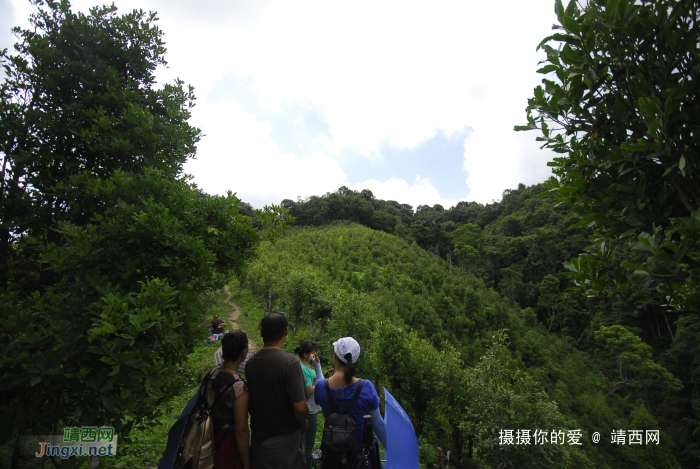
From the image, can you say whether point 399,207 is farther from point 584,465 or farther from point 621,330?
point 584,465

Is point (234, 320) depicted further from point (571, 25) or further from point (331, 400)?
point (571, 25)

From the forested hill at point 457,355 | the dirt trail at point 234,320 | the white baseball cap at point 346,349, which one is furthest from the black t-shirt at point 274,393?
the dirt trail at point 234,320

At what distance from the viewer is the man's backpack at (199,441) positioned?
6.54 feet

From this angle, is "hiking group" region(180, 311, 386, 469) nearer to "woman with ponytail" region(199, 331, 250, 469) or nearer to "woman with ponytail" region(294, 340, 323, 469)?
"woman with ponytail" region(199, 331, 250, 469)

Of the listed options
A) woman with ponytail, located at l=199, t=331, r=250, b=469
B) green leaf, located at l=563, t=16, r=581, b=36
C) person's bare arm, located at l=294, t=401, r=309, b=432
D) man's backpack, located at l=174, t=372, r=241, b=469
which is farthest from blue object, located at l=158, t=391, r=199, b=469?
green leaf, located at l=563, t=16, r=581, b=36

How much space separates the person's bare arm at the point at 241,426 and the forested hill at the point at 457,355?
703 centimetres

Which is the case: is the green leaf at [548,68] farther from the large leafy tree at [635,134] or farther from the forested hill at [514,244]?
the forested hill at [514,244]

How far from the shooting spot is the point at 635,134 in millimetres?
1943

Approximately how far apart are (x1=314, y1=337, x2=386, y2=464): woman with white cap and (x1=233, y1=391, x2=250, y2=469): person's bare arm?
0.57 m

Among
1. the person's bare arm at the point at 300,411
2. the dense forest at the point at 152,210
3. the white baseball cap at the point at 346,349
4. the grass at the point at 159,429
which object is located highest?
the dense forest at the point at 152,210

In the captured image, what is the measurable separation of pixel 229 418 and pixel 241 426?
0.11 m

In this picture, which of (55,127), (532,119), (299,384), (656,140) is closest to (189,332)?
(299,384)

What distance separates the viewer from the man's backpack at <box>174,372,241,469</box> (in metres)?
1.99

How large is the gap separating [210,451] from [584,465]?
15.8 meters
